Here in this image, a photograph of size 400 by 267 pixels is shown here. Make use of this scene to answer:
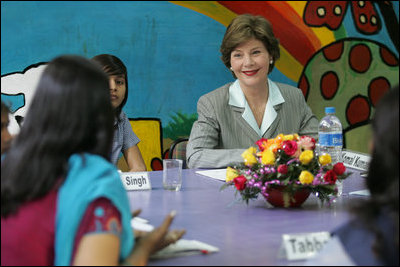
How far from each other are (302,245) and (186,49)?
2.98 metres

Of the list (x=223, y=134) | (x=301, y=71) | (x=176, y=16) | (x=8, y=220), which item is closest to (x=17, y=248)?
(x=8, y=220)

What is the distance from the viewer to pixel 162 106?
167 inches

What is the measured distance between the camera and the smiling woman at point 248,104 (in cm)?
319

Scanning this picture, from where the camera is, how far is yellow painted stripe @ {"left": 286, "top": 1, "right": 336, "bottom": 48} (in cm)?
471

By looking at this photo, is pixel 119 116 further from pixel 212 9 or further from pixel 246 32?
pixel 212 9

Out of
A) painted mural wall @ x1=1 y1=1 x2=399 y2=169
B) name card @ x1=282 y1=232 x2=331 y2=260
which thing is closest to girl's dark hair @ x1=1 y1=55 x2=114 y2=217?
name card @ x1=282 y1=232 x2=331 y2=260

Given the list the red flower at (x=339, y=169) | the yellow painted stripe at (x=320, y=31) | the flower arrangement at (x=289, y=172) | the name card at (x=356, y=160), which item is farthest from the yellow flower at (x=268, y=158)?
the yellow painted stripe at (x=320, y=31)

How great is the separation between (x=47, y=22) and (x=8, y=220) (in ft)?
9.37

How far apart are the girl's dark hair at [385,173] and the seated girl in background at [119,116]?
6.68 ft

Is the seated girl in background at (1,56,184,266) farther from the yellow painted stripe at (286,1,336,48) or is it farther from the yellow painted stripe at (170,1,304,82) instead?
the yellow painted stripe at (286,1,336,48)

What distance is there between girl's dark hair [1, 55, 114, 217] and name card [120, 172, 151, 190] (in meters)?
1.14

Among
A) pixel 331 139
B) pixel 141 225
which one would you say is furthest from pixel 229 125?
pixel 141 225

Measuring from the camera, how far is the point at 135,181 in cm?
238

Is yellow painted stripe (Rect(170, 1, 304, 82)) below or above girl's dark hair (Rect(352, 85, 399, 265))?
above
